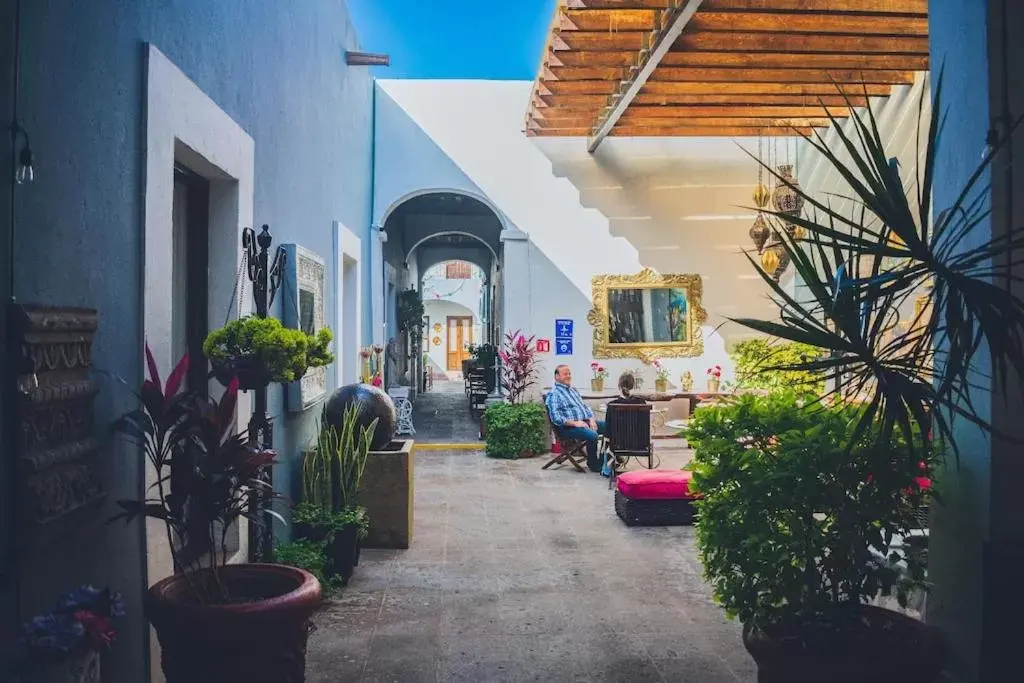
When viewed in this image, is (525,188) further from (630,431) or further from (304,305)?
(304,305)

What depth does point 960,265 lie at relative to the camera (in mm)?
2822

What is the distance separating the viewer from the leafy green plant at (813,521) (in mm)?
2979

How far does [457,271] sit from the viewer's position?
114 feet

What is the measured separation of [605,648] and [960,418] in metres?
1.95

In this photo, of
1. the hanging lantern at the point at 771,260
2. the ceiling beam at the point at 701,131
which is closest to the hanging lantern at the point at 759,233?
the hanging lantern at the point at 771,260

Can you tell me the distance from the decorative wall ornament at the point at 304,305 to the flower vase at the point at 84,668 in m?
3.22

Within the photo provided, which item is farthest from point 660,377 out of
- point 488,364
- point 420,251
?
point 420,251

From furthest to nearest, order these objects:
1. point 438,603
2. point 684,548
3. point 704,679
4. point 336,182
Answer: point 336,182, point 684,548, point 438,603, point 704,679

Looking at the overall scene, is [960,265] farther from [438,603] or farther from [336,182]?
[336,182]

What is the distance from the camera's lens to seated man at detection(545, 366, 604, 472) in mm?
9578

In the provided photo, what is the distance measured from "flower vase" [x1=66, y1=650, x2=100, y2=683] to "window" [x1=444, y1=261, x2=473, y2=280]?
32.2 meters

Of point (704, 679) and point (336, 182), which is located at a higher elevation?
point (336, 182)

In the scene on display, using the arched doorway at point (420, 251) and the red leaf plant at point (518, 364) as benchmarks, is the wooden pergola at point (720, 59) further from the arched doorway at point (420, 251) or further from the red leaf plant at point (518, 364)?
the arched doorway at point (420, 251)

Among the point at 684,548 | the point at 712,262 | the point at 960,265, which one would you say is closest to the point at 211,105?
the point at 960,265
